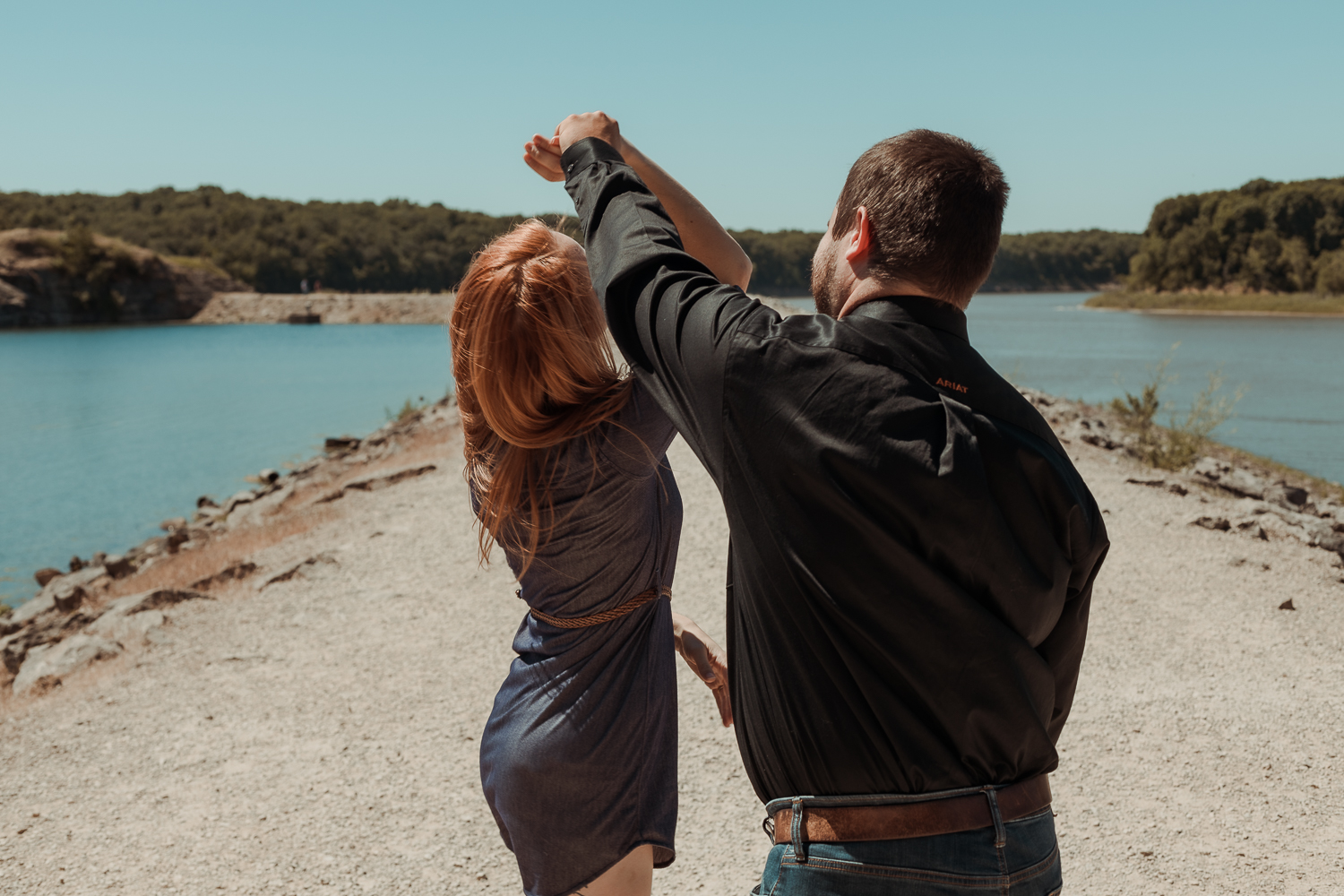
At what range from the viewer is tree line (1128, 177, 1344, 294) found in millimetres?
79062

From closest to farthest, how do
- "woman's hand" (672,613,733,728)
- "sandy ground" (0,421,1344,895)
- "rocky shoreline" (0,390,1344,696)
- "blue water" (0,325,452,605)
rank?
"woman's hand" (672,613,733,728) < "sandy ground" (0,421,1344,895) < "rocky shoreline" (0,390,1344,696) < "blue water" (0,325,452,605)

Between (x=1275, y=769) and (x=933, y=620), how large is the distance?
4.37 metres

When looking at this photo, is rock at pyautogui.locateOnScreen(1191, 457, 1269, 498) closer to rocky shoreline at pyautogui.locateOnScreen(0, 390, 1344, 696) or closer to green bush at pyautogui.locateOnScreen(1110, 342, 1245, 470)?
rocky shoreline at pyautogui.locateOnScreen(0, 390, 1344, 696)

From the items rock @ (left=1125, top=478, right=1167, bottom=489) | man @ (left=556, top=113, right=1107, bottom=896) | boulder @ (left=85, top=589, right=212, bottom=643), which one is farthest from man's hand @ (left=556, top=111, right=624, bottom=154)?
rock @ (left=1125, top=478, right=1167, bottom=489)

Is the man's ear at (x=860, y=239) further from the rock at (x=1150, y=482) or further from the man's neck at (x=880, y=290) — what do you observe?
the rock at (x=1150, y=482)

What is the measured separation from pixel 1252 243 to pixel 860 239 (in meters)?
99.1

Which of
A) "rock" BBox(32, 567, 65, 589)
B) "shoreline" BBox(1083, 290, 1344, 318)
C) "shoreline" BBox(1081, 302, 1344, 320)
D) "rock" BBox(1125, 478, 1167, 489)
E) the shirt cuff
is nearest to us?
the shirt cuff

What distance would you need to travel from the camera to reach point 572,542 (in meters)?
1.99

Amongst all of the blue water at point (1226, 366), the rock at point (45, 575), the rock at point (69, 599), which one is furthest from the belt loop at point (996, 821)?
the blue water at point (1226, 366)

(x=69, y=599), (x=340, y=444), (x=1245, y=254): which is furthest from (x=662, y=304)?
(x=1245, y=254)

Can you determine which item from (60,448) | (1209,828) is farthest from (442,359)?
(1209,828)

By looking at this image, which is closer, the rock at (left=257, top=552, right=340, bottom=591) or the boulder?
the boulder

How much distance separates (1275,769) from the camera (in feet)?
14.8

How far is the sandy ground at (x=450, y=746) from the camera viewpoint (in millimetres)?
3984
